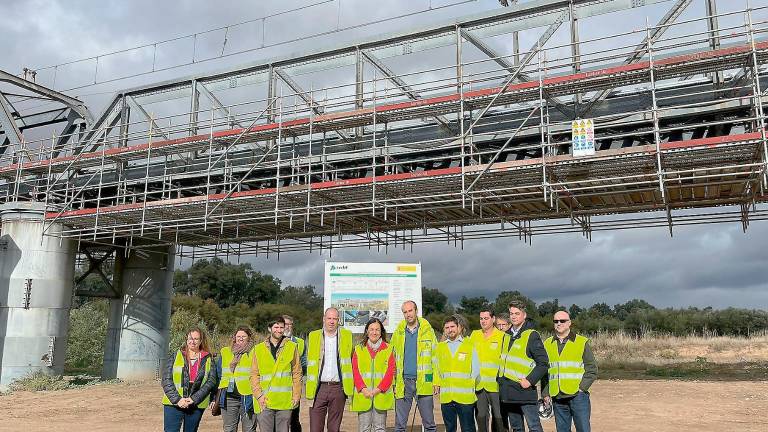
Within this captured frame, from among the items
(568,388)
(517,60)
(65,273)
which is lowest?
(568,388)

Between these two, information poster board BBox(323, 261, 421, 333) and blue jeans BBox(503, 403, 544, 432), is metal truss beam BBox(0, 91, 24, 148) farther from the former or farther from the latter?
blue jeans BBox(503, 403, 544, 432)

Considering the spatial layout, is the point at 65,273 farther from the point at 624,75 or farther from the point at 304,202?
the point at 624,75

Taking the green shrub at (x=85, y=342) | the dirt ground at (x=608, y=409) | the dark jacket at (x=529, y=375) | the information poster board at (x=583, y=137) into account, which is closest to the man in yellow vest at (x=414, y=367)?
the dark jacket at (x=529, y=375)

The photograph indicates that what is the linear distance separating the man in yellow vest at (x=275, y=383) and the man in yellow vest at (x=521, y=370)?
2338 millimetres

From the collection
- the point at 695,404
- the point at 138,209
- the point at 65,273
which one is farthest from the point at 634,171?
the point at 65,273

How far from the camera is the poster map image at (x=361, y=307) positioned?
1100 centimetres

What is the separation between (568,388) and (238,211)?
12.4m

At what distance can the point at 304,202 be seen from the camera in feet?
50.4

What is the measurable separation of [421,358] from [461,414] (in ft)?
2.57

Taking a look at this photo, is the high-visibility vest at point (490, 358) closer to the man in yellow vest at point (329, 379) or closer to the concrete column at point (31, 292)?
the man in yellow vest at point (329, 379)

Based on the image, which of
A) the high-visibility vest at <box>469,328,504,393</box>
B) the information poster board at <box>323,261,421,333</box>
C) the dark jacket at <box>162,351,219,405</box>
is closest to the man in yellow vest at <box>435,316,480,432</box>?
the high-visibility vest at <box>469,328,504,393</box>

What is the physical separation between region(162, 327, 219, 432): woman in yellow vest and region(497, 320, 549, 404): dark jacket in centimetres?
325

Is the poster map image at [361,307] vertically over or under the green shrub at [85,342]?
over

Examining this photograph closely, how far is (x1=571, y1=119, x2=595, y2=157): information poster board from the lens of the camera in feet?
38.2
